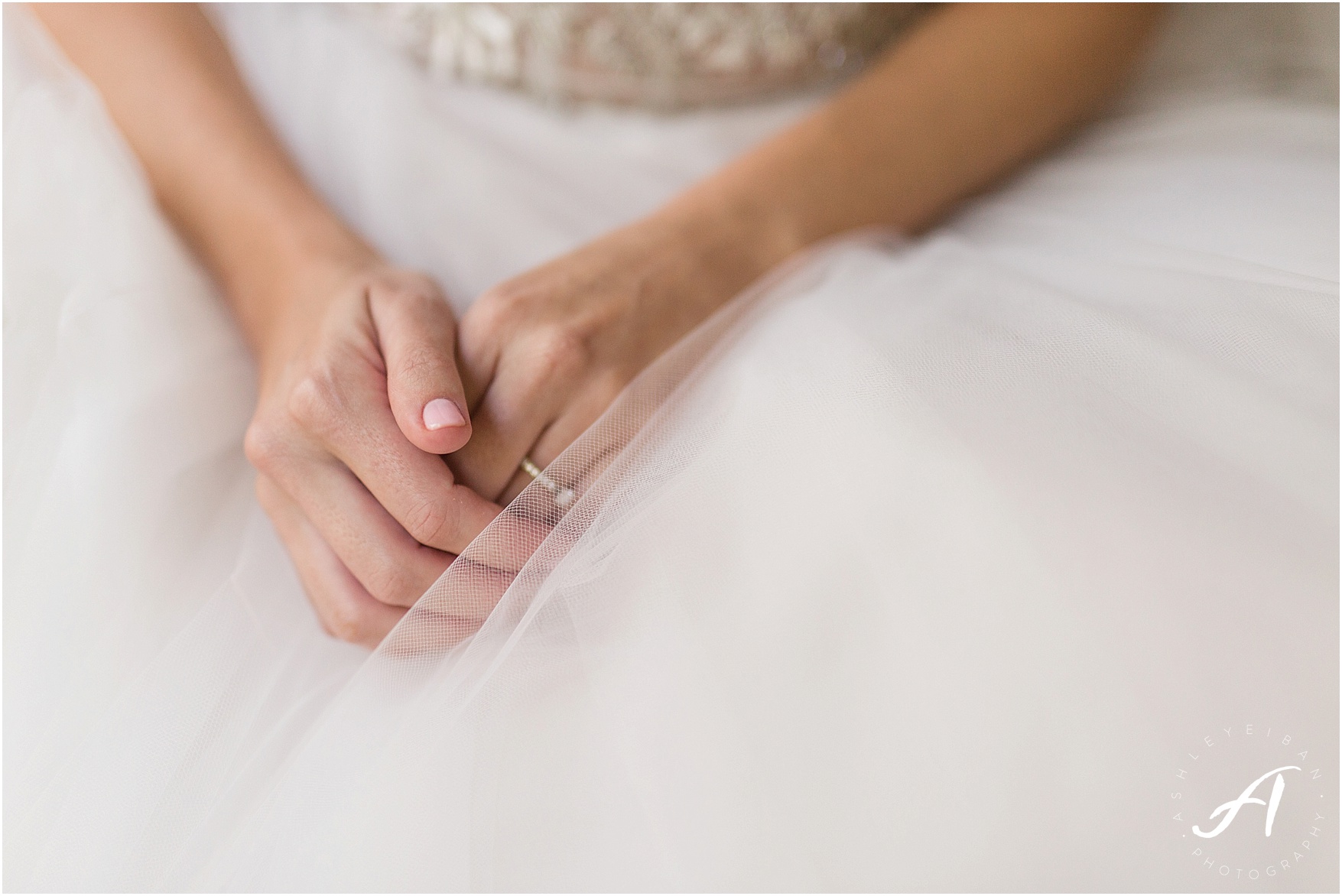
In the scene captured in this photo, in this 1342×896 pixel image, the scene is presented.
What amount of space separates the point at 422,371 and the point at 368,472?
0.07 metres

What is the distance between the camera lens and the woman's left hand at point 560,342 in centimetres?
55

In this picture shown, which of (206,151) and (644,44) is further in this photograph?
(644,44)

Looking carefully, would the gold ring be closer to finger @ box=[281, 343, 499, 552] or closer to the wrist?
finger @ box=[281, 343, 499, 552]

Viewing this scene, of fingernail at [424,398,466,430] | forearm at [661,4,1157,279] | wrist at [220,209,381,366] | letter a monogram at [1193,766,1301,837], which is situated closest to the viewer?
letter a monogram at [1193,766,1301,837]

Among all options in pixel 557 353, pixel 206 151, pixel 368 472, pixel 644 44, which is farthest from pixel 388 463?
pixel 644 44

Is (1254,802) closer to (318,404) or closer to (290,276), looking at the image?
(318,404)

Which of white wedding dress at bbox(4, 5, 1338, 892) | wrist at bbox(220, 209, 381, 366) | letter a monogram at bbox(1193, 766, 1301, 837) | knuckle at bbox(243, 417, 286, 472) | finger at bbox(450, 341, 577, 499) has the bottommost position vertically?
letter a monogram at bbox(1193, 766, 1301, 837)

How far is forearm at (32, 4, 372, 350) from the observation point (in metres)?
0.68

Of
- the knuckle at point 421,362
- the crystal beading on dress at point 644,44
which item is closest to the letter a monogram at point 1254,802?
the knuckle at point 421,362

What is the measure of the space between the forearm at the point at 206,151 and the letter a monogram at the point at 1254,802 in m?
0.66

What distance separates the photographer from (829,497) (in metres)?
0.45

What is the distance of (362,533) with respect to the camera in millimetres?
527

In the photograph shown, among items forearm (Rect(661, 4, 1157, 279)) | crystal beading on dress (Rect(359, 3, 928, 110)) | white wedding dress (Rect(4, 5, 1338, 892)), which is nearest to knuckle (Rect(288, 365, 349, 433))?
white wedding dress (Rect(4, 5, 1338, 892))

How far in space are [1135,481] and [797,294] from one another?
298mm
